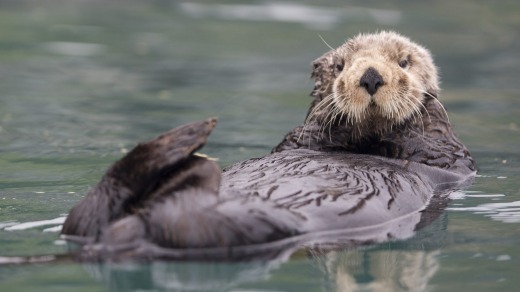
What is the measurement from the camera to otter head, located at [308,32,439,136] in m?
5.19

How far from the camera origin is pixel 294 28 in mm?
12867

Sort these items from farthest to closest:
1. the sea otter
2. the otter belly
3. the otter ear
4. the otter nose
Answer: the otter ear < the otter nose < the otter belly < the sea otter

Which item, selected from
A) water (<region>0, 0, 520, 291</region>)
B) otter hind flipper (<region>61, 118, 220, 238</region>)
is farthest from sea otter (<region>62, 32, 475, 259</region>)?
water (<region>0, 0, 520, 291</region>)

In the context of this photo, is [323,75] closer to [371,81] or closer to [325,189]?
[371,81]

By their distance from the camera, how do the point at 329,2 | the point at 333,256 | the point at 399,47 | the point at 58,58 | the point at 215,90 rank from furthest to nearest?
1. the point at 329,2
2. the point at 58,58
3. the point at 215,90
4. the point at 399,47
5. the point at 333,256

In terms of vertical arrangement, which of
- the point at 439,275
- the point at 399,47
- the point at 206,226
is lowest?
the point at 439,275

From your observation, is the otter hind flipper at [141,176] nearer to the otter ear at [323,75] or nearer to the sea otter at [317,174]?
the sea otter at [317,174]

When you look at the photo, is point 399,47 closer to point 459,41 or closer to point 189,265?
point 189,265

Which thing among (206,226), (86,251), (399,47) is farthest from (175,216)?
(399,47)

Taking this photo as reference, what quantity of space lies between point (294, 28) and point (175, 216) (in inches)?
364

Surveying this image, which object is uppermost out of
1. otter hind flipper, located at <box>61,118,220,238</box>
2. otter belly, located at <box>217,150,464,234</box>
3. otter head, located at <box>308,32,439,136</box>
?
otter head, located at <box>308,32,439,136</box>

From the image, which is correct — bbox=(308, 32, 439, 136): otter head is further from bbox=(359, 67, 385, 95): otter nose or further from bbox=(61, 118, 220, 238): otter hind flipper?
bbox=(61, 118, 220, 238): otter hind flipper

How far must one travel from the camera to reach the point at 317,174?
15.4 ft

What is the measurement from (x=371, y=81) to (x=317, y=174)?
723mm
